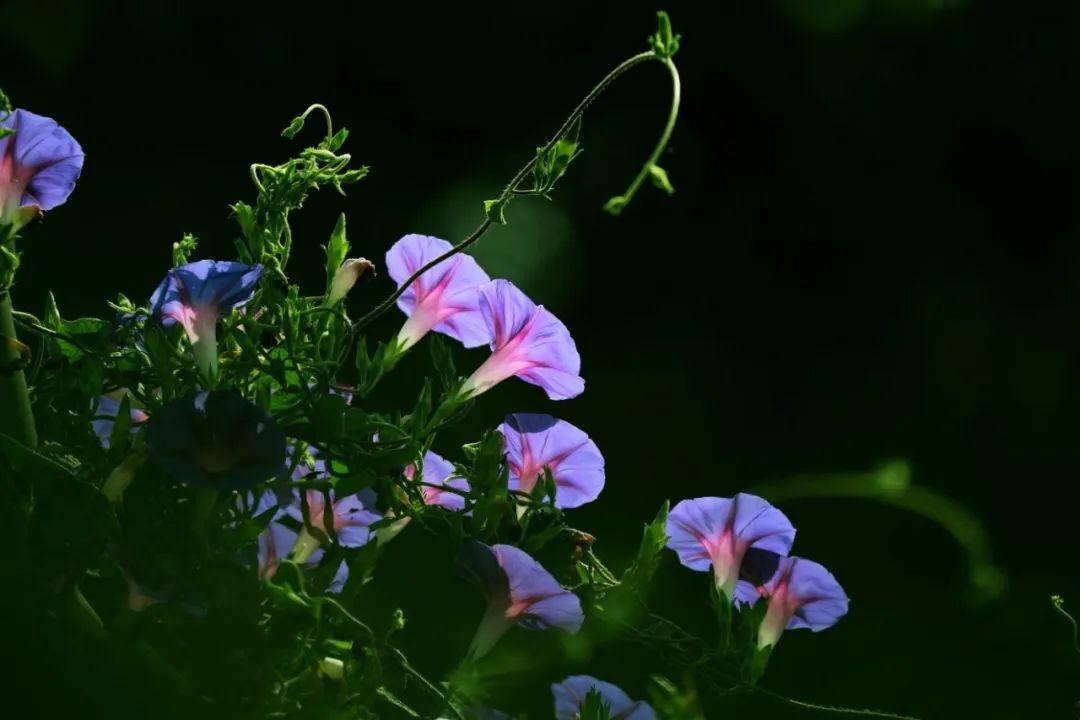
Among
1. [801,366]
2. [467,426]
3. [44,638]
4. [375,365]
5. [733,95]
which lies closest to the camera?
[44,638]

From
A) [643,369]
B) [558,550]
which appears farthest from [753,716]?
[643,369]

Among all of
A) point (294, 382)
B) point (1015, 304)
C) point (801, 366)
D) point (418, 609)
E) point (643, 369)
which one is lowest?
point (418, 609)

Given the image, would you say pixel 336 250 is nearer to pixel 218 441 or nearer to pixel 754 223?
pixel 218 441

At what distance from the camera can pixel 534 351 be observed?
2.06ft

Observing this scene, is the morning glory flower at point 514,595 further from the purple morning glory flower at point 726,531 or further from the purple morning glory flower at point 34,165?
the purple morning glory flower at point 34,165

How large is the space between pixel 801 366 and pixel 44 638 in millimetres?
2259

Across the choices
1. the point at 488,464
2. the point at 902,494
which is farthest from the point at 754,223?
the point at 488,464

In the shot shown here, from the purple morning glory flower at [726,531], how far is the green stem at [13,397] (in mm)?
262

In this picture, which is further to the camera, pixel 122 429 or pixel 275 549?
pixel 275 549

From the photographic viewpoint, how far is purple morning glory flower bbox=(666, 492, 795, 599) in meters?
0.61

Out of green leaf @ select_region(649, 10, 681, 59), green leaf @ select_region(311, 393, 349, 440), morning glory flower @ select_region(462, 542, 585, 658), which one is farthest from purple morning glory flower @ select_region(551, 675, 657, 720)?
green leaf @ select_region(649, 10, 681, 59)

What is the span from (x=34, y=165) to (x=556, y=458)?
0.25 m

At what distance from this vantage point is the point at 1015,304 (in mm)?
2709

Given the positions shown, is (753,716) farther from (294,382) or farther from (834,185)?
(834,185)
